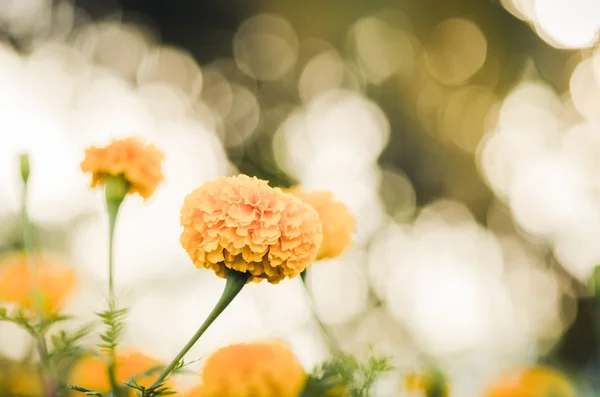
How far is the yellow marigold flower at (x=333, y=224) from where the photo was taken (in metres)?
0.71

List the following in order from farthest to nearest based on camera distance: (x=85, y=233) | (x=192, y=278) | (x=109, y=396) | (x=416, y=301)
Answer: (x=416, y=301) < (x=192, y=278) < (x=85, y=233) < (x=109, y=396)

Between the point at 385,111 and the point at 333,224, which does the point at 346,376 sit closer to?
the point at 333,224

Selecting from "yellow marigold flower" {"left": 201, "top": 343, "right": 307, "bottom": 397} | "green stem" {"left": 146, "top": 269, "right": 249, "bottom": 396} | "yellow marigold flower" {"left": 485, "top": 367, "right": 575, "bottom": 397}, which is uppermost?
"green stem" {"left": 146, "top": 269, "right": 249, "bottom": 396}

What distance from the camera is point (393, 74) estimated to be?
490cm

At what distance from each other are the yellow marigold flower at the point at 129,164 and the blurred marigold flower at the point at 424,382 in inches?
13.6

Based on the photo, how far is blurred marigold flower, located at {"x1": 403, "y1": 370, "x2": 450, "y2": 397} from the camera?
628 mm

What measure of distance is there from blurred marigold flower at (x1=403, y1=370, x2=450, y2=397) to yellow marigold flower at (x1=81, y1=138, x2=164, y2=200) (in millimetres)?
345

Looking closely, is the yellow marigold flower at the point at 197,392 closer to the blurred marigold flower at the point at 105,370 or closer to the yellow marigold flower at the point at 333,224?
the blurred marigold flower at the point at 105,370

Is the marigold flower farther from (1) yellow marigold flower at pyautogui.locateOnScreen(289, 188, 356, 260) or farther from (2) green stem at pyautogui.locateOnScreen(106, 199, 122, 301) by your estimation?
(1) yellow marigold flower at pyautogui.locateOnScreen(289, 188, 356, 260)

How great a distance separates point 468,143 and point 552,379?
3.89m

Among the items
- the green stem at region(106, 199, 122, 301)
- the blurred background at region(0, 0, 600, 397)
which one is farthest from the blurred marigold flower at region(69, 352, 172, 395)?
the blurred background at region(0, 0, 600, 397)

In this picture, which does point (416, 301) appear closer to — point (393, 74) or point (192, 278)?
point (192, 278)

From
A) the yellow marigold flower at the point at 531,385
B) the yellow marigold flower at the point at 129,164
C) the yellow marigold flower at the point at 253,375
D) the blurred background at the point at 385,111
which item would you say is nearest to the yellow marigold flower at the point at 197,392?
the yellow marigold flower at the point at 253,375

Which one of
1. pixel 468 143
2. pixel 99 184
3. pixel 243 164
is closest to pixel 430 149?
pixel 468 143
